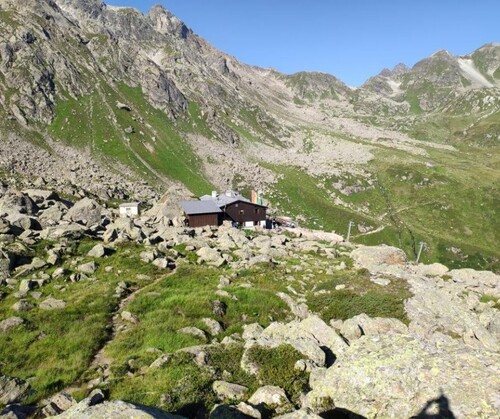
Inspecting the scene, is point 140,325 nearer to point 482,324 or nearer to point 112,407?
point 112,407

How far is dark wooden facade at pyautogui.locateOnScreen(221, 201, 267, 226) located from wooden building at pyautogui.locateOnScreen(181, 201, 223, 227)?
16.7 feet

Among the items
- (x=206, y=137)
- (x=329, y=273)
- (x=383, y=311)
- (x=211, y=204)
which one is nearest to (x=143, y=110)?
(x=206, y=137)

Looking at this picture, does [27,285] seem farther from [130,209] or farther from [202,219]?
[202,219]

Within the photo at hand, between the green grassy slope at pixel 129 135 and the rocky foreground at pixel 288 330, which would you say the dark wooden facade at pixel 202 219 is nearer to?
the rocky foreground at pixel 288 330

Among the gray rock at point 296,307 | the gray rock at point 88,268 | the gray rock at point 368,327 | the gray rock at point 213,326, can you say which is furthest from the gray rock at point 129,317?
the gray rock at point 368,327

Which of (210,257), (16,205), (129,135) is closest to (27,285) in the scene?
(210,257)

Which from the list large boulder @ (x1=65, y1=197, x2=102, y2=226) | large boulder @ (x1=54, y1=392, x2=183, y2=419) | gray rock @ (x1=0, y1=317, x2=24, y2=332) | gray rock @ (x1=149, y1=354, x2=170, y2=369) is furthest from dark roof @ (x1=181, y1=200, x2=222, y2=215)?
large boulder @ (x1=54, y1=392, x2=183, y2=419)

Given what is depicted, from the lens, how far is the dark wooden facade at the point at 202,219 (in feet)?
238

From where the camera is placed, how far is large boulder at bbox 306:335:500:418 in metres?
10.2

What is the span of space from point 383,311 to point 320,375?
48.3 feet

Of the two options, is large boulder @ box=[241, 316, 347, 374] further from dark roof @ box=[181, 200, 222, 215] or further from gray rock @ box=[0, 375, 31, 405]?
dark roof @ box=[181, 200, 222, 215]

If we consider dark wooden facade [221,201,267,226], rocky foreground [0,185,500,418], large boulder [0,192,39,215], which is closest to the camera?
rocky foreground [0,185,500,418]

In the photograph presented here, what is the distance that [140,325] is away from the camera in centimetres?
2338

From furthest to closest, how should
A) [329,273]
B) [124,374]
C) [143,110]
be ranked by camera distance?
[143,110], [329,273], [124,374]
